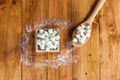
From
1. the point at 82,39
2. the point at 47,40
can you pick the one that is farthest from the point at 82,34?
the point at 47,40

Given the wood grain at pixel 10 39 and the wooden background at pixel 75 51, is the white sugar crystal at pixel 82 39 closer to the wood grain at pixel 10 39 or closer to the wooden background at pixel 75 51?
the wooden background at pixel 75 51

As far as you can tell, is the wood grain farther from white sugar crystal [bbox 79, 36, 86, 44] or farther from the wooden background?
white sugar crystal [bbox 79, 36, 86, 44]

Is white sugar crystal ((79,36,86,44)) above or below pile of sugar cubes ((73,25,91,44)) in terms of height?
below

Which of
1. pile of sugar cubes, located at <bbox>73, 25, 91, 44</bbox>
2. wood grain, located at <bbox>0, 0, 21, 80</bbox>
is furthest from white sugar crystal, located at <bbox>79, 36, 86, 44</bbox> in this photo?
wood grain, located at <bbox>0, 0, 21, 80</bbox>

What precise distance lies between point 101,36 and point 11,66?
40cm

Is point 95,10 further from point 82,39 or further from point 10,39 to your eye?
point 10,39

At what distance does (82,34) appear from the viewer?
1.14 m

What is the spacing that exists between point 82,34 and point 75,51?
0.30 feet

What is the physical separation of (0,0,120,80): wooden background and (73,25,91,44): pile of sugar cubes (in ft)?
0.16

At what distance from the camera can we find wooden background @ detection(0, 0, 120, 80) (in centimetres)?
118

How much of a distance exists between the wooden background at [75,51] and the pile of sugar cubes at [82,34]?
0.16ft

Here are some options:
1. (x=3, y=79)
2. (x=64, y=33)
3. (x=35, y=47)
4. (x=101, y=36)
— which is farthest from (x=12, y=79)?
(x=101, y=36)

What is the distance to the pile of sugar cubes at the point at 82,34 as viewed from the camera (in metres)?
1.13

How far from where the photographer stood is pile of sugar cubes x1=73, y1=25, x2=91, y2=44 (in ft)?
3.72
